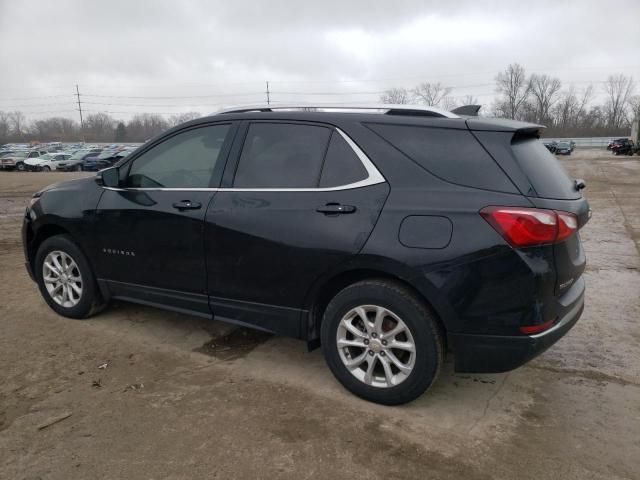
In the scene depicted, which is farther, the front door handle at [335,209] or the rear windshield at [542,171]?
the front door handle at [335,209]

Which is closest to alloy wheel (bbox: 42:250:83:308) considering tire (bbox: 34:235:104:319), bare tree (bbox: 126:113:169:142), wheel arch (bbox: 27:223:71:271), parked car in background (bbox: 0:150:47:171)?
tire (bbox: 34:235:104:319)

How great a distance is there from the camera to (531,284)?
104 inches

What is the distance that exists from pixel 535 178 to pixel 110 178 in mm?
3098

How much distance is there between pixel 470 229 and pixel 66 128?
434 feet

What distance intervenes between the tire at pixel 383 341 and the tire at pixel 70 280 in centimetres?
229

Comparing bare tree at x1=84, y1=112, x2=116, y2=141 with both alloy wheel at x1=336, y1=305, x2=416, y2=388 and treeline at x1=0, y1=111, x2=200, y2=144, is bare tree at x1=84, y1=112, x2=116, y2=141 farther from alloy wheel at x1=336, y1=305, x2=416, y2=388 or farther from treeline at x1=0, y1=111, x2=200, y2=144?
alloy wheel at x1=336, y1=305, x2=416, y2=388

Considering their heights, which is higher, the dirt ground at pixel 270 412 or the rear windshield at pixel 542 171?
the rear windshield at pixel 542 171

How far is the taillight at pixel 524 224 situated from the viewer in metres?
2.64

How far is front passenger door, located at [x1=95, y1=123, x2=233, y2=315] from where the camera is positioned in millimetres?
3631

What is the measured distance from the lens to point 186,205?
11.9 feet

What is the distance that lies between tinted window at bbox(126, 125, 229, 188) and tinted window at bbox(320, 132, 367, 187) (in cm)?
90

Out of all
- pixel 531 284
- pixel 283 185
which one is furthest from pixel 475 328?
pixel 283 185

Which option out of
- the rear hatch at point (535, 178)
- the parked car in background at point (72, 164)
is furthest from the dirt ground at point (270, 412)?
the parked car in background at point (72, 164)

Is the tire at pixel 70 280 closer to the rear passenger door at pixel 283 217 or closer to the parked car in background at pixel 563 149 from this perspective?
the rear passenger door at pixel 283 217
